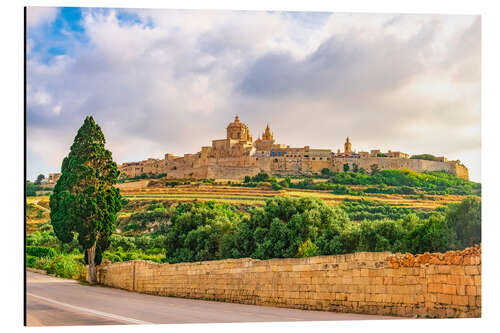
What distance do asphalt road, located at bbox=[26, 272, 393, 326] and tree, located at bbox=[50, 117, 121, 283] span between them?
2541 millimetres

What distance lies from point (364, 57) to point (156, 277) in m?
6.23

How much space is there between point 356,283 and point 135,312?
3078 millimetres

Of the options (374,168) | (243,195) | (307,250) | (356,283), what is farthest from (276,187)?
(356,283)

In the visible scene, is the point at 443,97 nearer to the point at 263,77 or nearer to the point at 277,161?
the point at 263,77

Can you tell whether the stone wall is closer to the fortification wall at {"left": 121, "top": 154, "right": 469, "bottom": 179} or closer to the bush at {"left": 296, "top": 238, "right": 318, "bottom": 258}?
the bush at {"left": 296, "top": 238, "right": 318, "bottom": 258}

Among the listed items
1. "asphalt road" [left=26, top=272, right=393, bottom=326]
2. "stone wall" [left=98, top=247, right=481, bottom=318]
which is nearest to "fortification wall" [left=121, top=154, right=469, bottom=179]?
"stone wall" [left=98, top=247, right=481, bottom=318]

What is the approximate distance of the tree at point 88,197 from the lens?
11.7 m

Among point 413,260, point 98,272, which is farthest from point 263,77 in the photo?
point 98,272

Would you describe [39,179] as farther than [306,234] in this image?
No

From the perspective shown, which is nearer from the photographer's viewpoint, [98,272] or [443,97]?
[443,97]

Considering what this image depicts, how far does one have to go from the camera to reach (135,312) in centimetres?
767

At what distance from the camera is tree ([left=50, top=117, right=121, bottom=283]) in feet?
→ 38.4

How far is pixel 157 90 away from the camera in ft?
31.3

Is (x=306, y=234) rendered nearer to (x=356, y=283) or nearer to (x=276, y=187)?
(x=356, y=283)
